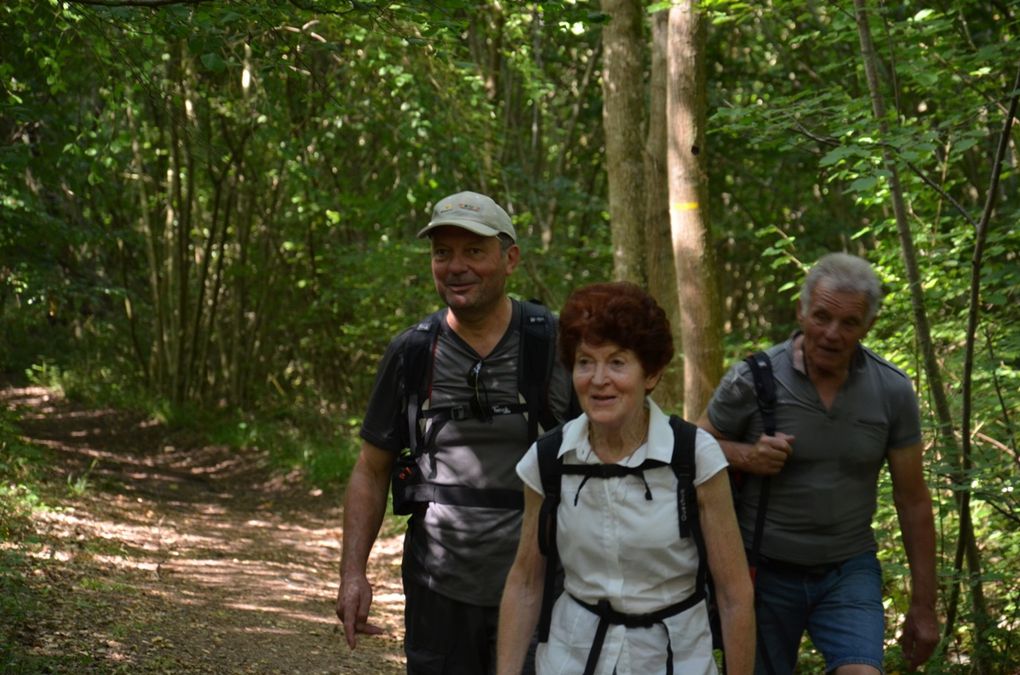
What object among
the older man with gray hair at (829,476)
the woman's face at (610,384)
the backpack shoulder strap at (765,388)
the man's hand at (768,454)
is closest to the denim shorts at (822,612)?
the older man with gray hair at (829,476)

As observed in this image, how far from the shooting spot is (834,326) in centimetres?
361

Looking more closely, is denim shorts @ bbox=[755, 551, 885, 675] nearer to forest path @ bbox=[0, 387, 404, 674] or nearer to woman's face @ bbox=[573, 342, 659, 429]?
woman's face @ bbox=[573, 342, 659, 429]

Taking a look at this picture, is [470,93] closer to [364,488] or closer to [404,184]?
[404,184]

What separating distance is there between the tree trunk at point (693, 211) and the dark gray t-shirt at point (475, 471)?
4.54 m

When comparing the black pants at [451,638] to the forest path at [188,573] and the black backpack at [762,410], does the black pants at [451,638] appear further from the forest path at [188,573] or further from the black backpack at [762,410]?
the forest path at [188,573]

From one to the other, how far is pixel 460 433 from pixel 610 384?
2.65 ft

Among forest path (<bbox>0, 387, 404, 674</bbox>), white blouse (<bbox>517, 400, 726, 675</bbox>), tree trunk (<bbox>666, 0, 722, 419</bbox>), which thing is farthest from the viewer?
tree trunk (<bbox>666, 0, 722, 419</bbox>)

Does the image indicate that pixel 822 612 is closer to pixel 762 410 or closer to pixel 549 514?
pixel 762 410

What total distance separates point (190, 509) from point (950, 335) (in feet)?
29.3

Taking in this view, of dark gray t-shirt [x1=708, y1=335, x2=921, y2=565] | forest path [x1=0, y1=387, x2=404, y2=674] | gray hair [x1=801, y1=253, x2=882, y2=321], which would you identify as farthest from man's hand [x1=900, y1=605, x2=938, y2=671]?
forest path [x1=0, y1=387, x2=404, y2=674]

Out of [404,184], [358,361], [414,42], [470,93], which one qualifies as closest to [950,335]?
[414,42]

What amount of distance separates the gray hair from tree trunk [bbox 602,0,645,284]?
613 cm

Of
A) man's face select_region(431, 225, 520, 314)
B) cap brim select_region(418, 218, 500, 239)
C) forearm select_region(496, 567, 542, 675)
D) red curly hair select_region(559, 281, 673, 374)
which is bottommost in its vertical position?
forearm select_region(496, 567, 542, 675)

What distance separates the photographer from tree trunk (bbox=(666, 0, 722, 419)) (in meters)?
8.05
